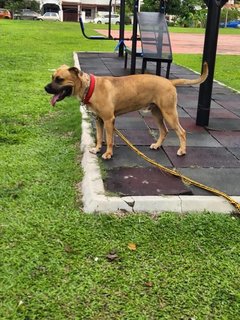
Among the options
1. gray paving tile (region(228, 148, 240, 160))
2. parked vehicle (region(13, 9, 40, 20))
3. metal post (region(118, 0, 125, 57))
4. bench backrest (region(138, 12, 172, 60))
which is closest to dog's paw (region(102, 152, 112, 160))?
gray paving tile (region(228, 148, 240, 160))

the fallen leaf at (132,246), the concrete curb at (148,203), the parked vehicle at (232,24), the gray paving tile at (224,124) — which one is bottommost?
the fallen leaf at (132,246)

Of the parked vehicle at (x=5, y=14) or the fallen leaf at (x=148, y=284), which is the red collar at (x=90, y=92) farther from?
the parked vehicle at (x=5, y=14)

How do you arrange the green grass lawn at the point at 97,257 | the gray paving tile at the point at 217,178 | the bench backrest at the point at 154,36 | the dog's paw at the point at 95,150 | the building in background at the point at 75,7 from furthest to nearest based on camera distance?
the building in background at the point at 75,7, the bench backrest at the point at 154,36, the dog's paw at the point at 95,150, the gray paving tile at the point at 217,178, the green grass lawn at the point at 97,257

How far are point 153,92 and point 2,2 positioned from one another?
187 ft

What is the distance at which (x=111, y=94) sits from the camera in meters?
4.75

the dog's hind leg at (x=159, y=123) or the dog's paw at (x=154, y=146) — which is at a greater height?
the dog's hind leg at (x=159, y=123)

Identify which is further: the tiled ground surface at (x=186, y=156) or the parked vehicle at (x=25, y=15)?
the parked vehicle at (x=25, y=15)

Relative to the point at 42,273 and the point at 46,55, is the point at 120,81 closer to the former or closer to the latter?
the point at 42,273

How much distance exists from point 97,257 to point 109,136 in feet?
6.02

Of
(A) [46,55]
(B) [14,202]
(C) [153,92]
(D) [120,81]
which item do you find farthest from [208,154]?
(A) [46,55]

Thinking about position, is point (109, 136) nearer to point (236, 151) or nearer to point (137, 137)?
point (137, 137)

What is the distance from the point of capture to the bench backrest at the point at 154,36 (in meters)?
9.43

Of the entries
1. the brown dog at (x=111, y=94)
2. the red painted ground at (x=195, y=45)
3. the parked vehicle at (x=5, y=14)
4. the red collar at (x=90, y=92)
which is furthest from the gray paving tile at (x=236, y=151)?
the parked vehicle at (x=5, y=14)

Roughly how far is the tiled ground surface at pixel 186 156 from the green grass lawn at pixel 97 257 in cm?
41
